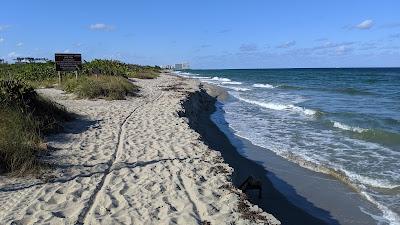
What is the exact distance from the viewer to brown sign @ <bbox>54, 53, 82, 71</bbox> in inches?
974

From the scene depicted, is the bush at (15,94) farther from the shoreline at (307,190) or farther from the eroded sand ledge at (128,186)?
the shoreline at (307,190)

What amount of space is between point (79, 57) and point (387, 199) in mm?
20078

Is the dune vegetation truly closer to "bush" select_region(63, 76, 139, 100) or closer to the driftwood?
the driftwood

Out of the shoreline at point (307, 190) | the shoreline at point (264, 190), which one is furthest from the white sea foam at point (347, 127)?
the shoreline at point (264, 190)

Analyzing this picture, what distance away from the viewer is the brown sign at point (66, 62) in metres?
24.7

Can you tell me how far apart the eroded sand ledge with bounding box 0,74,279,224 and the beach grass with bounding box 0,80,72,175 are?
336 mm

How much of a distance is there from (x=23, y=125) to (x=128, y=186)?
3425 mm

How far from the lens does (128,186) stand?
23.1ft

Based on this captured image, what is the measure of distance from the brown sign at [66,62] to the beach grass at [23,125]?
11.8 metres

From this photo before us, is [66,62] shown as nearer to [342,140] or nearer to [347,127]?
[347,127]

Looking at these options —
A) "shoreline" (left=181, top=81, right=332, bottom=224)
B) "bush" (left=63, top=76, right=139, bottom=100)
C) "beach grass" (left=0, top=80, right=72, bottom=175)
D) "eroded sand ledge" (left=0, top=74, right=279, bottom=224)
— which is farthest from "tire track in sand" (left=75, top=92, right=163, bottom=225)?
"bush" (left=63, top=76, right=139, bottom=100)

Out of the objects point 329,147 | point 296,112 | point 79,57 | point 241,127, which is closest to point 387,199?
point 329,147

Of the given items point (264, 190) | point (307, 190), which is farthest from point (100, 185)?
point (307, 190)

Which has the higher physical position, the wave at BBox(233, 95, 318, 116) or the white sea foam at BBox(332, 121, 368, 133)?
the white sea foam at BBox(332, 121, 368, 133)
